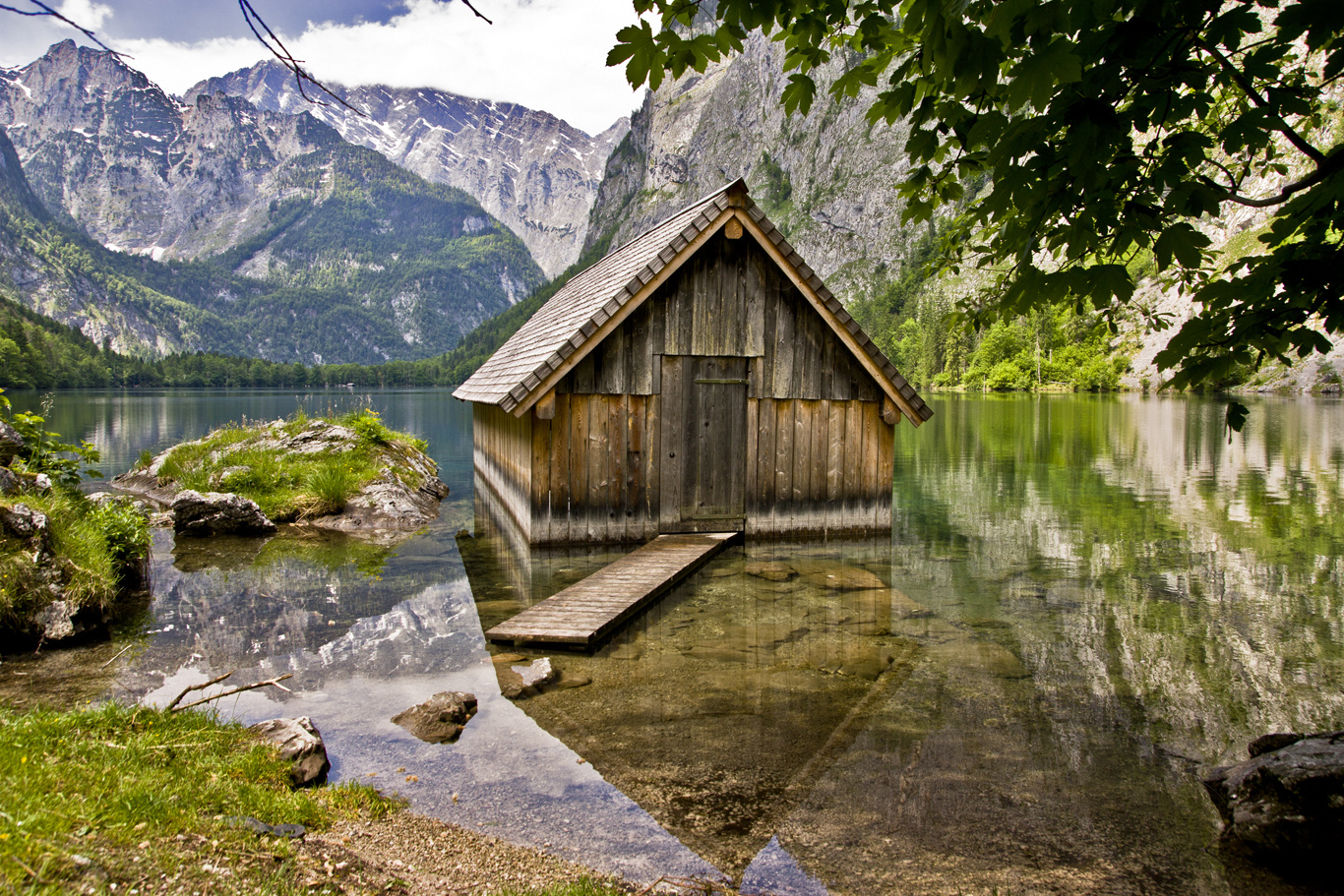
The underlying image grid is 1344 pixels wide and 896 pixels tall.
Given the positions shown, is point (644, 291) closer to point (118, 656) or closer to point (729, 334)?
point (729, 334)

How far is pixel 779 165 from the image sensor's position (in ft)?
554

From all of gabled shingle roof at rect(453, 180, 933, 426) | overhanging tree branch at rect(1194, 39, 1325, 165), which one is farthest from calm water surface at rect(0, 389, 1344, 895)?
overhanging tree branch at rect(1194, 39, 1325, 165)

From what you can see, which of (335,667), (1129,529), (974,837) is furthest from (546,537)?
(1129,529)

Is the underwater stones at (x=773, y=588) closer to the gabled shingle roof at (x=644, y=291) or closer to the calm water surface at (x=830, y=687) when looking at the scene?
the calm water surface at (x=830, y=687)

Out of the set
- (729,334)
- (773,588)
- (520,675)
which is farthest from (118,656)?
(729,334)

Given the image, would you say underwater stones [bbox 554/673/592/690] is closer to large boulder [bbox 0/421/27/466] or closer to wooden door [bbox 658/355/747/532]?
wooden door [bbox 658/355/747/532]

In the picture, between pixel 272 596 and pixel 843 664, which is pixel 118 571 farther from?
pixel 843 664

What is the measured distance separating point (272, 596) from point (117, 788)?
21.8ft

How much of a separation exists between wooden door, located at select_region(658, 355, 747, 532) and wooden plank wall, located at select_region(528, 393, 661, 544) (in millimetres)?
255

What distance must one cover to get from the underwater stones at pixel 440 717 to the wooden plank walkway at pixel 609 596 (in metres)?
1.45

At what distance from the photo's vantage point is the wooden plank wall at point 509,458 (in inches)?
459

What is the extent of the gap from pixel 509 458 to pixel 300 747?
9.83m

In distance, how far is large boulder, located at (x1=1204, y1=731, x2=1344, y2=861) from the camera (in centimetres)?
380

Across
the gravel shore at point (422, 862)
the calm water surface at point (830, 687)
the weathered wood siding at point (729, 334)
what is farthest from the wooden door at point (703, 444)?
the gravel shore at point (422, 862)
